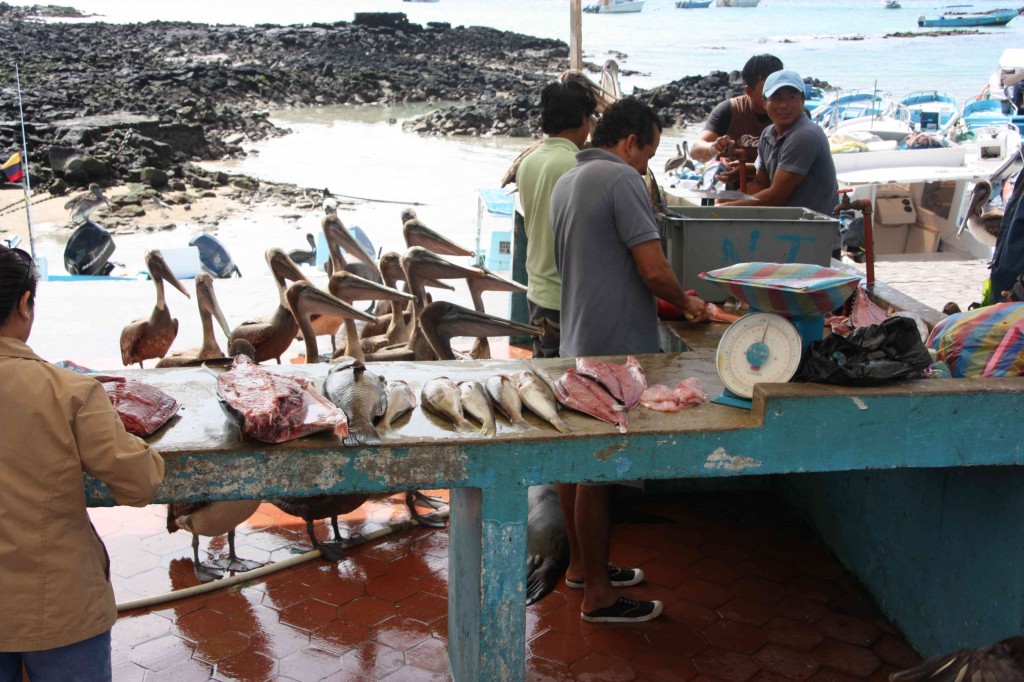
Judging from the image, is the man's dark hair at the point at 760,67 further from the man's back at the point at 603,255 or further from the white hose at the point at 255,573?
the white hose at the point at 255,573

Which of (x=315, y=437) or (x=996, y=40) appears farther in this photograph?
(x=996, y=40)

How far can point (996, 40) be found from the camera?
212 ft

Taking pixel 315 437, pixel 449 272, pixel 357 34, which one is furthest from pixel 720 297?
pixel 357 34

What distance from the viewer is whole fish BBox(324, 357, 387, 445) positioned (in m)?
3.08

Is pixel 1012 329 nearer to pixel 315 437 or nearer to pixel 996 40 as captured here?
pixel 315 437

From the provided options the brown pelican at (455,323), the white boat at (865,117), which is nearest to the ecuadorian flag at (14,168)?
the brown pelican at (455,323)

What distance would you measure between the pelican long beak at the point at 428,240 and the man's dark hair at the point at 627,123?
3.22 m

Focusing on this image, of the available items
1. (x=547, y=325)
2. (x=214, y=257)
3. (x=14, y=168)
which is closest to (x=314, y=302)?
(x=547, y=325)

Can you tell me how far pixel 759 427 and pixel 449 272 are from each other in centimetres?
327

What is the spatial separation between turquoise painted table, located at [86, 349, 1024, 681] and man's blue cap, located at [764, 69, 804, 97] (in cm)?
263

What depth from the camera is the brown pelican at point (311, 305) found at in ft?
17.7

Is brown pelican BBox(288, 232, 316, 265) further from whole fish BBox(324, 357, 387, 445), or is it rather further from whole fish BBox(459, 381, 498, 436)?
whole fish BBox(459, 381, 498, 436)

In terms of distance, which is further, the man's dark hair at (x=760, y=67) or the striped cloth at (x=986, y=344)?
the man's dark hair at (x=760, y=67)

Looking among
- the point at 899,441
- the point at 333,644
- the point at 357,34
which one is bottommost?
the point at 333,644
